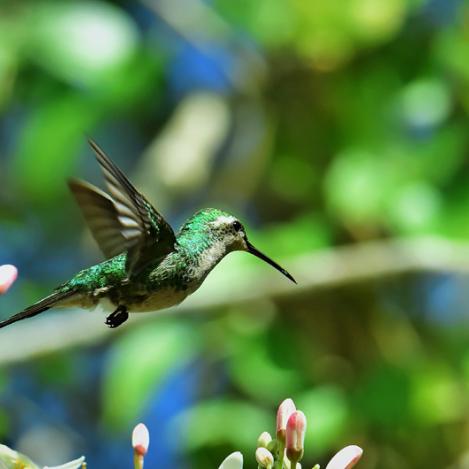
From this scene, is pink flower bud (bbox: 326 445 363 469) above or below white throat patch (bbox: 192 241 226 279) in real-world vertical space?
below

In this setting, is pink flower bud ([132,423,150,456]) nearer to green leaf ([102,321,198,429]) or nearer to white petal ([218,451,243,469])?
white petal ([218,451,243,469])

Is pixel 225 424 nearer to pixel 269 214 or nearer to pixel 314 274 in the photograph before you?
pixel 314 274

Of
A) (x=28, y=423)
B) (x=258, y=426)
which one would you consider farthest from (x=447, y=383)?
(x=28, y=423)

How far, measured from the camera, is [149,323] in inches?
139

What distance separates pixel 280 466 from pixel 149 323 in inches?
68.7

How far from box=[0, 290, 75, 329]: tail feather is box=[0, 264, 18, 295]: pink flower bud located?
5 cm

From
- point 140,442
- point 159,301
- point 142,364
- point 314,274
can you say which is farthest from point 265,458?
point 142,364

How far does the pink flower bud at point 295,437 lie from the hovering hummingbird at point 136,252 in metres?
0.28

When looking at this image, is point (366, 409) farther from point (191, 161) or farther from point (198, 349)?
point (191, 161)

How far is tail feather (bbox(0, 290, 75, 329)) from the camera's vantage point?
67.7 inches

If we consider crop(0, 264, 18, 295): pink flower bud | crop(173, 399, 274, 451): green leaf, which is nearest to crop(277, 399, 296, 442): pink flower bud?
crop(0, 264, 18, 295): pink flower bud

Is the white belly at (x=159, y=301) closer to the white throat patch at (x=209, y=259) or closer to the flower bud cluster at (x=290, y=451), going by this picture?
the white throat patch at (x=209, y=259)

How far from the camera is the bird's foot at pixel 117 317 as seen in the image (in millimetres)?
1896

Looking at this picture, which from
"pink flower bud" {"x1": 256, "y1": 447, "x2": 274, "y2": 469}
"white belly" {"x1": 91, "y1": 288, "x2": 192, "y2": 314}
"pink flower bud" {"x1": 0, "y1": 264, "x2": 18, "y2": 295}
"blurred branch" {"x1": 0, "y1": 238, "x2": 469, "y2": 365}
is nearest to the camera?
"pink flower bud" {"x1": 0, "y1": 264, "x2": 18, "y2": 295}
